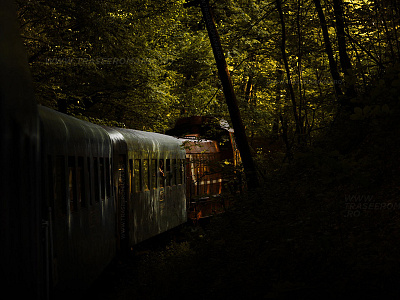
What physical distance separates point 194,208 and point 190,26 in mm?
13616

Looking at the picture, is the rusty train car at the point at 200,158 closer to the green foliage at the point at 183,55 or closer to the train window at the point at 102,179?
the green foliage at the point at 183,55

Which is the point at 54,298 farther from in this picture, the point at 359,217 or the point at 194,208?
the point at 194,208

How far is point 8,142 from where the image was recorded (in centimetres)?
246

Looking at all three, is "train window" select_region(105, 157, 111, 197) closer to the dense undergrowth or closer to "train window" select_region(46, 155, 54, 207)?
the dense undergrowth

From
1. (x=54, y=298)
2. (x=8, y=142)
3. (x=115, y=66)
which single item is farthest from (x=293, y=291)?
(x=115, y=66)

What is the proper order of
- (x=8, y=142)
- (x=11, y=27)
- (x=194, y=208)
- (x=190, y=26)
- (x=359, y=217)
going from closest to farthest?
(x=8, y=142)
(x=11, y=27)
(x=359, y=217)
(x=194, y=208)
(x=190, y=26)

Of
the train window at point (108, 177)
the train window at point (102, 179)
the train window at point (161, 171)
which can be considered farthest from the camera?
the train window at point (161, 171)

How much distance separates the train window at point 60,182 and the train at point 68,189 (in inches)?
0.5

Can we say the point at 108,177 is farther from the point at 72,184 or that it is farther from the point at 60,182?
the point at 60,182

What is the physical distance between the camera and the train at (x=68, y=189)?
2523 millimetres

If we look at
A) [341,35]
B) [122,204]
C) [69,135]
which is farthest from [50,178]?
[122,204]

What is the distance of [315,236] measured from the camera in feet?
21.8

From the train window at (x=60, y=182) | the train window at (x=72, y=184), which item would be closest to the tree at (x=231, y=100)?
the train window at (x=72, y=184)

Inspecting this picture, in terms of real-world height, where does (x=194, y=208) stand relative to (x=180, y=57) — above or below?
below
